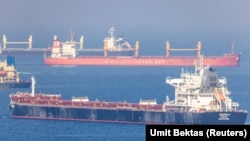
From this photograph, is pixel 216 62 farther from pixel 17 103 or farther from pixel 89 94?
pixel 17 103

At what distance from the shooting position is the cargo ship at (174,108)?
136ft

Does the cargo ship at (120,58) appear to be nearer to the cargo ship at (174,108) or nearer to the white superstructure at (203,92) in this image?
the cargo ship at (174,108)

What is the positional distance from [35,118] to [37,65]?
63384 millimetres

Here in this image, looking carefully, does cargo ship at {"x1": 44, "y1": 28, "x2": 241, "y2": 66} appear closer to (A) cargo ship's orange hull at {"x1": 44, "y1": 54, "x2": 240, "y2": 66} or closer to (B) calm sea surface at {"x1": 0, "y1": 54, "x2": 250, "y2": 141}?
(A) cargo ship's orange hull at {"x1": 44, "y1": 54, "x2": 240, "y2": 66}

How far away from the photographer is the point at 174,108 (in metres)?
42.7

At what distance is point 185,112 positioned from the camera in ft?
138

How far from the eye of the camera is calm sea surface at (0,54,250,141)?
3928 cm

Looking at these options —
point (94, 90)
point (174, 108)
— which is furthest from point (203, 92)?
point (94, 90)

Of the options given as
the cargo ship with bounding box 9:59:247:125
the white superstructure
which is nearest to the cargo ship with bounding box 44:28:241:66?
the cargo ship with bounding box 9:59:247:125

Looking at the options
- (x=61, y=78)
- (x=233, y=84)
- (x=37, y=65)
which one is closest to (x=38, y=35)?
(x=37, y=65)

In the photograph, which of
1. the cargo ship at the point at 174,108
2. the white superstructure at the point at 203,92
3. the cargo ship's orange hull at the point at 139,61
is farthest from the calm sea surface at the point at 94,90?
the white superstructure at the point at 203,92

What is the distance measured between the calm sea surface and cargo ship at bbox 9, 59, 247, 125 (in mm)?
815

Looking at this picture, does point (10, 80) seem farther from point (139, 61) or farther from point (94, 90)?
point (139, 61)

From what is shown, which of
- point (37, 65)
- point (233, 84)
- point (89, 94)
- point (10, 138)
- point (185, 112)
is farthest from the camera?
point (37, 65)
